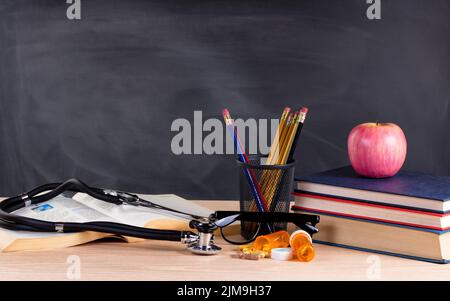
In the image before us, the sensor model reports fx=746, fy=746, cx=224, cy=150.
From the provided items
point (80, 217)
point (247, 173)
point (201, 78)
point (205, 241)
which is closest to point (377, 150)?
point (247, 173)

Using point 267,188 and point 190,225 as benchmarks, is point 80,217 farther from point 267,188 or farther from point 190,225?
point 267,188

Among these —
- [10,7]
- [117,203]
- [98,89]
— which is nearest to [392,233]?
[117,203]

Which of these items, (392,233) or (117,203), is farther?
(117,203)

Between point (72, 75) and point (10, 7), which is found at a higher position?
point (10, 7)

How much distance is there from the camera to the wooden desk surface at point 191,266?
977 millimetres

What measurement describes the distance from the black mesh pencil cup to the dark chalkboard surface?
1.08m

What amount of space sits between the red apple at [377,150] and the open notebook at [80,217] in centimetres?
29

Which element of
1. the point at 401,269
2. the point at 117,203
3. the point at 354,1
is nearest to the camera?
the point at 401,269

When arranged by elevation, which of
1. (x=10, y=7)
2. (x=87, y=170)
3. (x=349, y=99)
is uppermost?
(x=10, y=7)

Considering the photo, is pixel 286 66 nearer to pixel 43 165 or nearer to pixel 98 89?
pixel 98 89

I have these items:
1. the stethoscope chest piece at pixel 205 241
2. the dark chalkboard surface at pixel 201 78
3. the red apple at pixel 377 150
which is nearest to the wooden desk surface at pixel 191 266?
the stethoscope chest piece at pixel 205 241

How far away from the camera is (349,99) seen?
7.28 feet

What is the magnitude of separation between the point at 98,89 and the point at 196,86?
11.6 inches

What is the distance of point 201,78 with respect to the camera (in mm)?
2219
